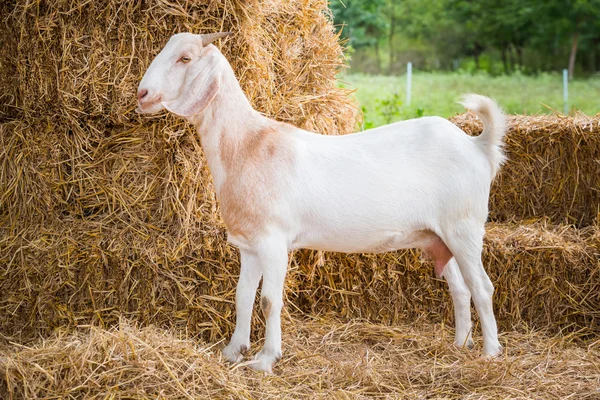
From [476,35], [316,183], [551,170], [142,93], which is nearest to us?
[142,93]

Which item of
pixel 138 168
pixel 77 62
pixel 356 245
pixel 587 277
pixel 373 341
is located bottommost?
pixel 373 341

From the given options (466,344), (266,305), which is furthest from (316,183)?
(466,344)

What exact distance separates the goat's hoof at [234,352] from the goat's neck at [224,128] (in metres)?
0.81

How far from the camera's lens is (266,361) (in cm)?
348

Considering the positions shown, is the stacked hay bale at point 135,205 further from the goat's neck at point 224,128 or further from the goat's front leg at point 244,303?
the goat's neck at point 224,128

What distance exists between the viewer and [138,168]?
4.00 meters

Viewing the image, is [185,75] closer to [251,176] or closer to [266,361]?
[251,176]

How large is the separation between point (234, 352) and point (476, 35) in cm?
2466

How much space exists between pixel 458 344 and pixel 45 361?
2.13m

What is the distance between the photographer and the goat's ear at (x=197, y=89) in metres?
3.38

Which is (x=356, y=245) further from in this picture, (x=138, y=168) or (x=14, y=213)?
(x=14, y=213)

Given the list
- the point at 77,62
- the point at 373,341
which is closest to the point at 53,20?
the point at 77,62

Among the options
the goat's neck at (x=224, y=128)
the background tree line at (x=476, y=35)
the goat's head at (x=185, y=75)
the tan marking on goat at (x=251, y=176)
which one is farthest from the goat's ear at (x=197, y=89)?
the background tree line at (x=476, y=35)

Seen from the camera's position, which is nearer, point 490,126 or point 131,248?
point 490,126
